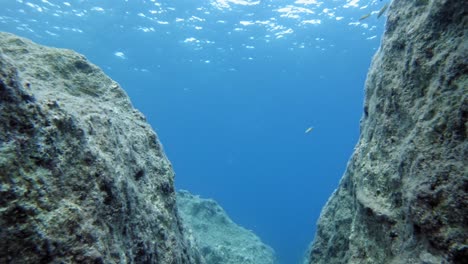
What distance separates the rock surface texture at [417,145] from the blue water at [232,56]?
22.5m

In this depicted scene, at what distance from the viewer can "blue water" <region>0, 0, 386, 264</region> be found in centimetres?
2455

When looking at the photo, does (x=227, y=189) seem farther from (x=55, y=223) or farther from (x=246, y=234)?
(x=55, y=223)

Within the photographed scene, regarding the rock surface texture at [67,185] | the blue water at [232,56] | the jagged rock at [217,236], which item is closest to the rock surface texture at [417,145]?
the rock surface texture at [67,185]

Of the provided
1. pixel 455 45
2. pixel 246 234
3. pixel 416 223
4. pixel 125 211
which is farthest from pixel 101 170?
pixel 246 234

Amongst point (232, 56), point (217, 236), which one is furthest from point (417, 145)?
point (232, 56)

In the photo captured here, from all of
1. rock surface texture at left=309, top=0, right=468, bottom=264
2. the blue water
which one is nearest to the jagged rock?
rock surface texture at left=309, top=0, right=468, bottom=264

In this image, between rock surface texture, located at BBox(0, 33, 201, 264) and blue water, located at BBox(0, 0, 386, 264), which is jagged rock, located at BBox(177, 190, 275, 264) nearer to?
rock surface texture, located at BBox(0, 33, 201, 264)

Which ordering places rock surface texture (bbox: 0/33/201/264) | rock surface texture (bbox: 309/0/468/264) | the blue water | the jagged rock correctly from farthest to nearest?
the blue water
the jagged rock
rock surface texture (bbox: 309/0/468/264)
rock surface texture (bbox: 0/33/201/264)

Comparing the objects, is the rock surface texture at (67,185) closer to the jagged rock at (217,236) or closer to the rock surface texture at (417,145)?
the rock surface texture at (417,145)

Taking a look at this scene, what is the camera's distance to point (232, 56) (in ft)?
117

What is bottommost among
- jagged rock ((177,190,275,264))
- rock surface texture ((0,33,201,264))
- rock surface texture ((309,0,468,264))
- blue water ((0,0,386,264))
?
rock surface texture ((0,33,201,264))

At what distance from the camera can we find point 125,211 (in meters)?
1.92

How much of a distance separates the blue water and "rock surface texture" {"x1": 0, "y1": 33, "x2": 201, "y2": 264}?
23281 millimetres

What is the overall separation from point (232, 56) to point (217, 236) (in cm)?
2692
